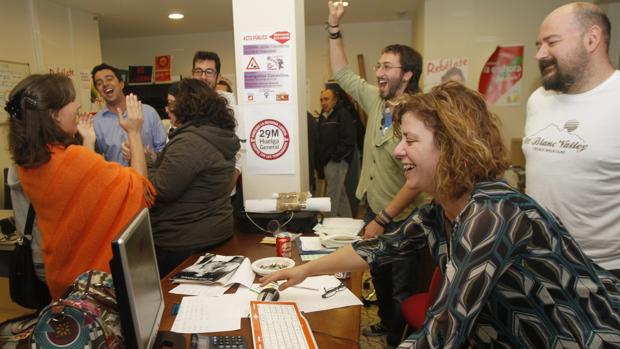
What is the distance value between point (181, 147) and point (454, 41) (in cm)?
359

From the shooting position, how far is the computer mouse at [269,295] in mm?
1336

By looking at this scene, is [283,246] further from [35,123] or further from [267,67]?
[267,67]

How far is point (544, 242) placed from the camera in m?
0.93

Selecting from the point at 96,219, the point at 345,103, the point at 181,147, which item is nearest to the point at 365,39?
the point at 345,103

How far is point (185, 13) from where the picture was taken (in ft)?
16.3

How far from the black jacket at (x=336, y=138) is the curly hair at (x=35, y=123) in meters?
3.08

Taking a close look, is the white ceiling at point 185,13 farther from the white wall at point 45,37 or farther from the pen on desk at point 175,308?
the pen on desk at point 175,308

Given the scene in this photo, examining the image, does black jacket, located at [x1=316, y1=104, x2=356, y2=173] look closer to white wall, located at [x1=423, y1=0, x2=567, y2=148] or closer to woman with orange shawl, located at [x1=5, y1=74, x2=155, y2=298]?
white wall, located at [x1=423, y1=0, x2=567, y2=148]

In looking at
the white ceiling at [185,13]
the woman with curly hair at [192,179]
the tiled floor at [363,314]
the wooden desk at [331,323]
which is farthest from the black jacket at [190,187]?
the white ceiling at [185,13]

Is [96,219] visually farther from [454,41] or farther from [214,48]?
[214,48]

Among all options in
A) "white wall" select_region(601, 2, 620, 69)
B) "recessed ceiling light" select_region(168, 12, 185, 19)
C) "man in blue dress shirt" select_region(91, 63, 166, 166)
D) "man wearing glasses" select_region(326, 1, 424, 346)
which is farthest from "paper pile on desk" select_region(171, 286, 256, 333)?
"white wall" select_region(601, 2, 620, 69)

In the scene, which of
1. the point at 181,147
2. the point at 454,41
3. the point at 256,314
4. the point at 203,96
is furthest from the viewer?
the point at 454,41

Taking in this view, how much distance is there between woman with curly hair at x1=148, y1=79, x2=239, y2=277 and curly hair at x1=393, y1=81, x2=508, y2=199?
1.05m

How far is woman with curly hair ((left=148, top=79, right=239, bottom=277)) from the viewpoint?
1769mm
